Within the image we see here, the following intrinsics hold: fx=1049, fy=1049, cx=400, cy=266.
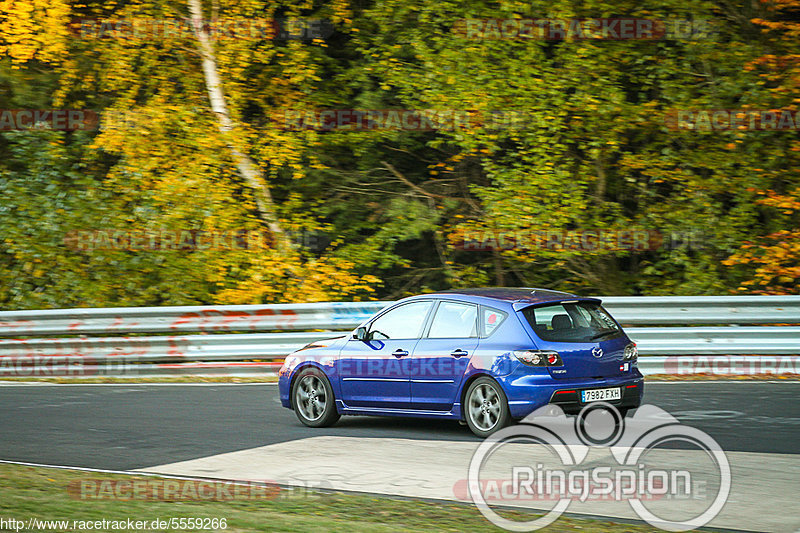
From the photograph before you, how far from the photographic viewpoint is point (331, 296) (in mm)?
19438

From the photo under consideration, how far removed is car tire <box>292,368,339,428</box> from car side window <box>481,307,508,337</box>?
6.55 ft

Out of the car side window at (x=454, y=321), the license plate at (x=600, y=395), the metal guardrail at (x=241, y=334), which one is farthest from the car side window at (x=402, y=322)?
the metal guardrail at (x=241, y=334)

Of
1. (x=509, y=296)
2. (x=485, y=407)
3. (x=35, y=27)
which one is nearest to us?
(x=485, y=407)

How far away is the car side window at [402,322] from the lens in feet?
35.4

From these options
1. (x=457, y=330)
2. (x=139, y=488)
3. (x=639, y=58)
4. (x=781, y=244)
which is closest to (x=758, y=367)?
(x=781, y=244)

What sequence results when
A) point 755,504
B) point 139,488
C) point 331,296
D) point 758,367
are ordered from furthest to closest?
point 331,296 → point 758,367 → point 139,488 → point 755,504

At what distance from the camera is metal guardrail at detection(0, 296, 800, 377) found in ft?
47.8

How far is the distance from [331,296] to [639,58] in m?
7.36

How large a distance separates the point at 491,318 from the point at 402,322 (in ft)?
3.72

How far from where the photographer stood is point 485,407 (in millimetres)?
9977

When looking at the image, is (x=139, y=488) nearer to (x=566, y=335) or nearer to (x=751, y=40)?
(x=566, y=335)

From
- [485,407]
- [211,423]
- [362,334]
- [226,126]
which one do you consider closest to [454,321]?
[485,407]

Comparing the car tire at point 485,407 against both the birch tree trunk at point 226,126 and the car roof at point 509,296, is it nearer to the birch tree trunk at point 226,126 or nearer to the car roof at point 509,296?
the car roof at point 509,296

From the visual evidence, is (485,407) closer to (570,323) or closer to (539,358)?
(539,358)
